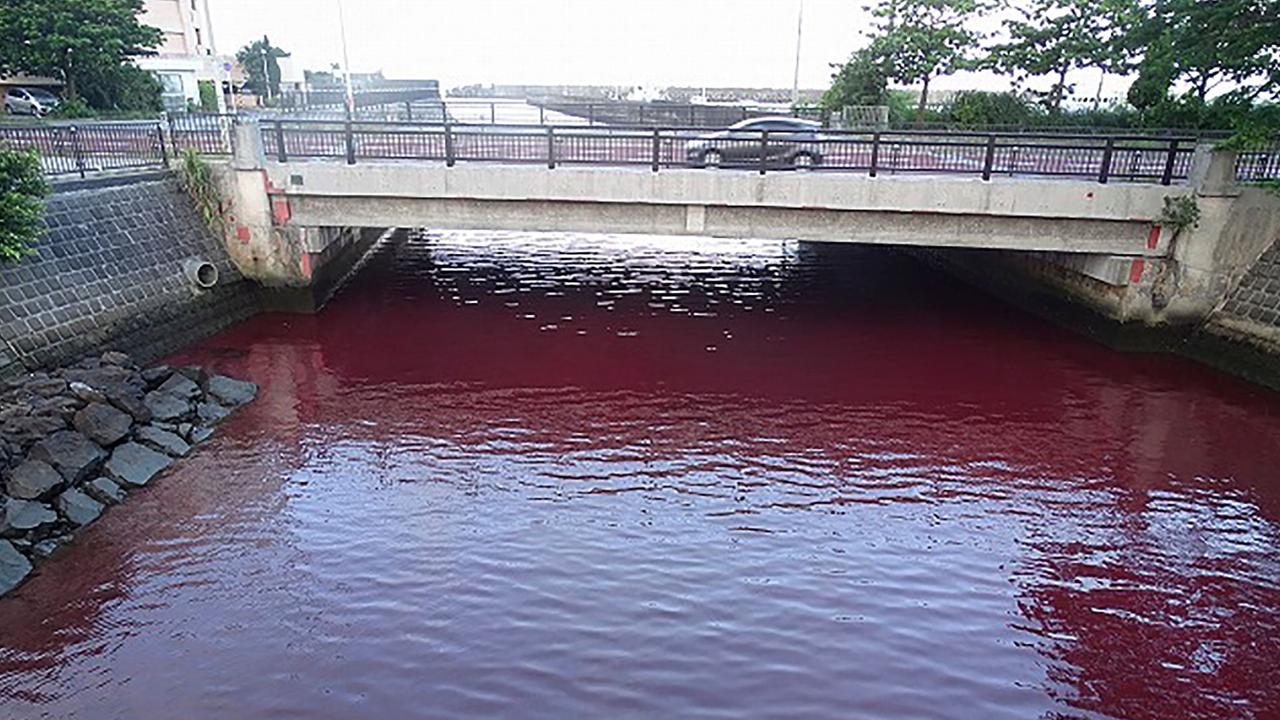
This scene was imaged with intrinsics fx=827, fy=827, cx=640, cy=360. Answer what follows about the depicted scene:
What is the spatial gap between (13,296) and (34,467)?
487 centimetres

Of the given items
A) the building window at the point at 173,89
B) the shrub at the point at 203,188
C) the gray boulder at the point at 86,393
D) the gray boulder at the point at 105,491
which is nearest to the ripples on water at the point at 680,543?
the gray boulder at the point at 105,491

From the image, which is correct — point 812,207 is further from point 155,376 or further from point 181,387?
point 155,376

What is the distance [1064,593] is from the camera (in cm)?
929

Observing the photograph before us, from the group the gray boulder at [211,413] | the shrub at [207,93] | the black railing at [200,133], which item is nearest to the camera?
the gray boulder at [211,413]

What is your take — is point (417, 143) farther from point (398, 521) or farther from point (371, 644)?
point (371, 644)

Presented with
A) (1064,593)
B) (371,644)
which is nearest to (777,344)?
(1064,593)

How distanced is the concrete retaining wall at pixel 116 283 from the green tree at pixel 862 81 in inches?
1054

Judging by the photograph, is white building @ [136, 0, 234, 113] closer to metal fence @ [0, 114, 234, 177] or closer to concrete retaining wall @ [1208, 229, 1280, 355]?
metal fence @ [0, 114, 234, 177]

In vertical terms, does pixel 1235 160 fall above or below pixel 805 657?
above

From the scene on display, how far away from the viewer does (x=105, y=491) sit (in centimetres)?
1083

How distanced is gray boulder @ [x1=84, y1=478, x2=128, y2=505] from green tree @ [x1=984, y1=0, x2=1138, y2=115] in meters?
31.9

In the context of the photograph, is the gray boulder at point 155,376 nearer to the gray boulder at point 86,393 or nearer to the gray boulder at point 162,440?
the gray boulder at point 86,393

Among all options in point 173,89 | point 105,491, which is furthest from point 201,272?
point 173,89

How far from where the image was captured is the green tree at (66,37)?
111 ft
